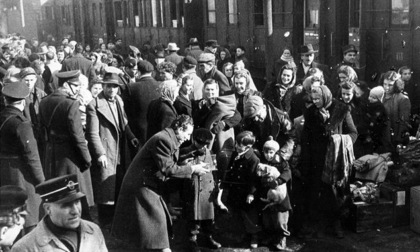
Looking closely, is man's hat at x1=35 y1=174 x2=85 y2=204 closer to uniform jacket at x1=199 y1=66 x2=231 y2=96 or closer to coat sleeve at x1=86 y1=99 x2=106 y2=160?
coat sleeve at x1=86 y1=99 x2=106 y2=160

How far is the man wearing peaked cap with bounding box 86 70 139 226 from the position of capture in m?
6.73

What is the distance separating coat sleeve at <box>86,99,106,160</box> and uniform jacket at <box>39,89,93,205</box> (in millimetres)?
260

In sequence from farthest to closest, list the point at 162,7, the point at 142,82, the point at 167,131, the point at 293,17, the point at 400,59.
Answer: the point at 162,7, the point at 293,17, the point at 400,59, the point at 142,82, the point at 167,131

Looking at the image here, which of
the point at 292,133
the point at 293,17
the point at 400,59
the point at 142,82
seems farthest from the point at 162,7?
the point at 292,133

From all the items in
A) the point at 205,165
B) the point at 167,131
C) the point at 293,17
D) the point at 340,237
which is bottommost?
the point at 340,237

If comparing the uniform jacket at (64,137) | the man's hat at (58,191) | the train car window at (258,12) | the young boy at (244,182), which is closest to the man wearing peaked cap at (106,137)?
the uniform jacket at (64,137)

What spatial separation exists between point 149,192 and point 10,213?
2138mm

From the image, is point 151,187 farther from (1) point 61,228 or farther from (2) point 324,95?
(2) point 324,95

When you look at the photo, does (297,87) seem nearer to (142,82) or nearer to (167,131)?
(142,82)

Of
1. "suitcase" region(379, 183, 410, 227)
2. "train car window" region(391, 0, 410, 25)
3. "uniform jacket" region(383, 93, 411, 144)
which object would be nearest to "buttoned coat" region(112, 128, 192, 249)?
"suitcase" region(379, 183, 410, 227)

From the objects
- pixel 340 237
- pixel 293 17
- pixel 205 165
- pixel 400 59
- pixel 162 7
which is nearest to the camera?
pixel 205 165

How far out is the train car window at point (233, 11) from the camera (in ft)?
57.9

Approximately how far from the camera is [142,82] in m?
7.78

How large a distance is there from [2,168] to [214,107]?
2.50 m
